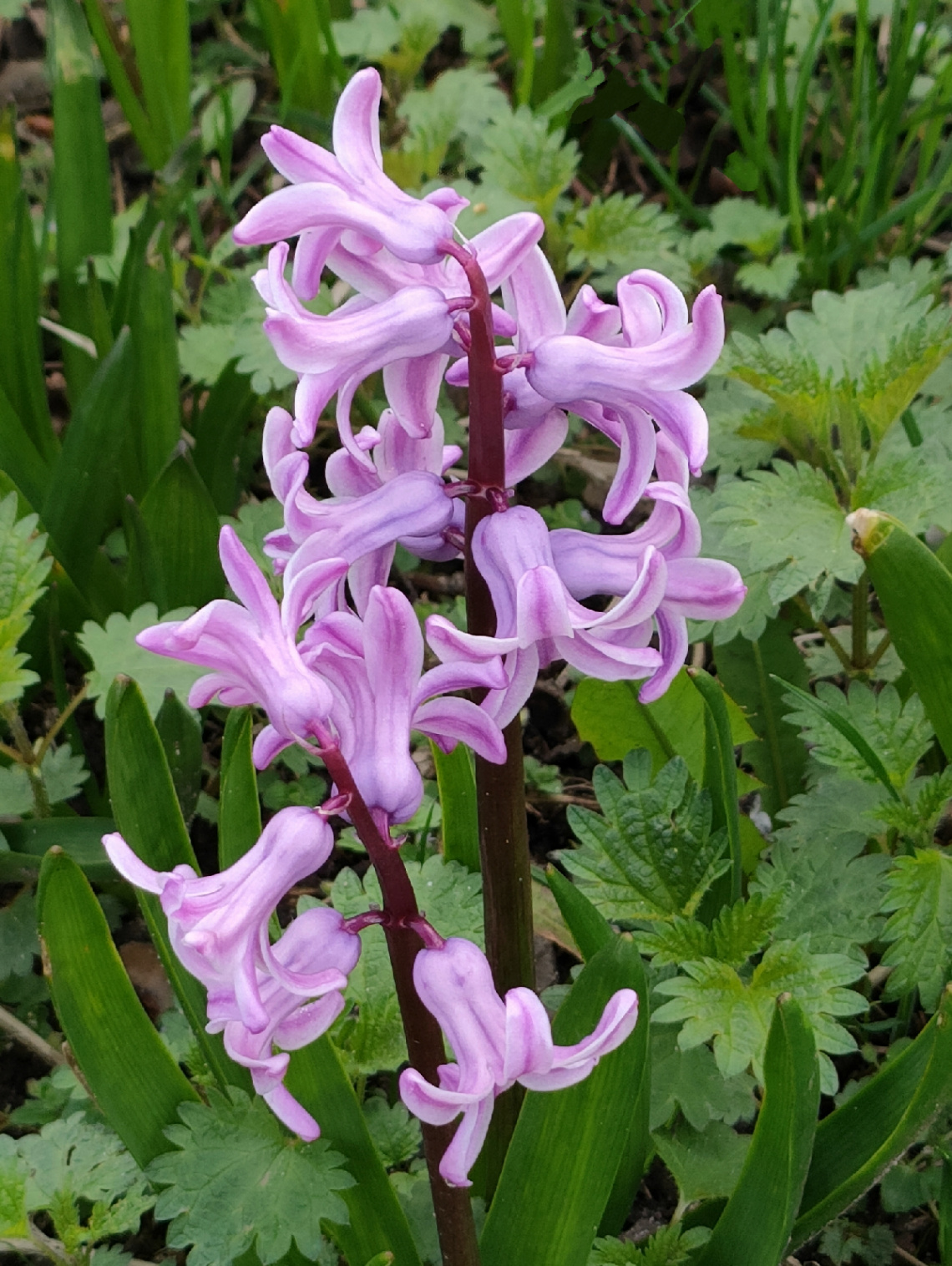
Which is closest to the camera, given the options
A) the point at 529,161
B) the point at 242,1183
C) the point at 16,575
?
the point at 242,1183

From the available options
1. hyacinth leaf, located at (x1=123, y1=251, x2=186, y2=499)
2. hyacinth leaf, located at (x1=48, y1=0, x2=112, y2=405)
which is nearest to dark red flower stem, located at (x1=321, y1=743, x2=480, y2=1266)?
hyacinth leaf, located at (x1=123, y1=251, x2=186, y2=499)

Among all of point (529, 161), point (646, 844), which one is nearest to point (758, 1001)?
point (646, 844)

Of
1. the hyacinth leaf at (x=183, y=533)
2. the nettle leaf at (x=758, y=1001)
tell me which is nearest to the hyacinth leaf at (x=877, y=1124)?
the nettle leaf at (x=758, y=1001)

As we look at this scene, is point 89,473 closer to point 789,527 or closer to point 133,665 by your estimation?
point 133,665

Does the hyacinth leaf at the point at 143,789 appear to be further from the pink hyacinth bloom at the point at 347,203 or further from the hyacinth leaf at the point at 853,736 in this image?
the hyacinth leaf at the point at 853,736

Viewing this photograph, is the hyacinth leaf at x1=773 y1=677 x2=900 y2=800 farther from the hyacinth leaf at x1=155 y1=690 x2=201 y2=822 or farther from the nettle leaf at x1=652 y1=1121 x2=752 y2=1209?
the hyacinth leaf at x1=155 y1=690 x2=201 y2=822

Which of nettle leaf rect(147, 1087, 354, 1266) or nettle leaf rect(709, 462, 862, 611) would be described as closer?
nettle leaf rect(147, 1087, 354, 1266)
